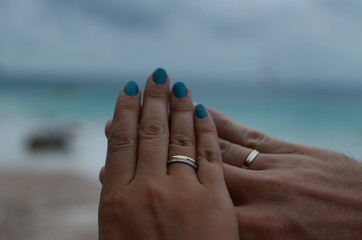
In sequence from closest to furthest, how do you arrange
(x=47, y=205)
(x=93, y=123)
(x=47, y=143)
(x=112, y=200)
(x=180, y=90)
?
(x=112, y=200)
(x=180, y=90)
(x=47, y=205)
(x=47, y=143)
(x=93, y=123)

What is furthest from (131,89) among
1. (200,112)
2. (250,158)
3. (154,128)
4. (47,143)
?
(47,143)

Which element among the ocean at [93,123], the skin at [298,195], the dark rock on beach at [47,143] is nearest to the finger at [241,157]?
the skin at [298,195]

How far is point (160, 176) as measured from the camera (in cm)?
132

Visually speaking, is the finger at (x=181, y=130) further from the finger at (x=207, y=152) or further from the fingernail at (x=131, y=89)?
the fingernail at (x=131, y=89)

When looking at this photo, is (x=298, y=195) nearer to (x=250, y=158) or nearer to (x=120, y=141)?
(x=250, y=158)

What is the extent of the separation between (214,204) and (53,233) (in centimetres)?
502

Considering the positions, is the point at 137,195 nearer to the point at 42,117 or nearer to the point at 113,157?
the point at 113,157

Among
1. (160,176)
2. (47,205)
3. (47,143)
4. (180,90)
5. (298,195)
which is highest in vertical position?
(180,90)

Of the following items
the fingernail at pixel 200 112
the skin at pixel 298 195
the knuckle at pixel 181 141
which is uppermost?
the fingernail at pixel 200 112

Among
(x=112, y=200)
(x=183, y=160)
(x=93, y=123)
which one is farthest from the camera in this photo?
(x=93, y=123)

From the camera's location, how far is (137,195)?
1.26 m

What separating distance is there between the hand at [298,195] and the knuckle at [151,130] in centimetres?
38

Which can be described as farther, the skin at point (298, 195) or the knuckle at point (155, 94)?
the knuckle at point (155, 94)

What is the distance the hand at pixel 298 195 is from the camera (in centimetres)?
137
